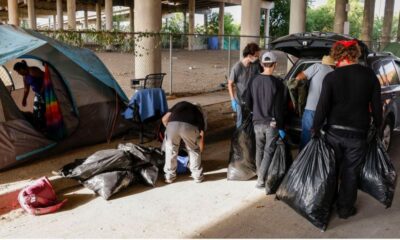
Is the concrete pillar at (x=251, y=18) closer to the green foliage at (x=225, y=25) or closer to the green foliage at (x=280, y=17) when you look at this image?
the green foliage at (x=280, y=17)

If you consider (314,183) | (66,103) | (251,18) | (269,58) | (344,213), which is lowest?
(344,213)

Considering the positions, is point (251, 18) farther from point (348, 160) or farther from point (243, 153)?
point (348, 160)

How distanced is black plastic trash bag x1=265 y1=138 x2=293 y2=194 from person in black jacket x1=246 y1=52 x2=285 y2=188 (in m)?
0.10

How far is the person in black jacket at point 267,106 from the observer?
4.99m

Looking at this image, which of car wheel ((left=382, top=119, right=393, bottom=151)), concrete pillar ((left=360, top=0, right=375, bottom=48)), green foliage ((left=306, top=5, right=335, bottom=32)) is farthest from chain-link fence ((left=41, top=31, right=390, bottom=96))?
green foliage ((left=306, top=5, right=335, bottom=32))

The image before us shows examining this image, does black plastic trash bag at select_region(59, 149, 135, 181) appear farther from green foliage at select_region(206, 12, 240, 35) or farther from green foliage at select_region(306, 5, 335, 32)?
green foliage at select_region(306, 5, 335, 32)

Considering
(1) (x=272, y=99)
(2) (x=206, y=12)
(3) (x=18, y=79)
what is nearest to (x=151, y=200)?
(1) (x=272, y=99)

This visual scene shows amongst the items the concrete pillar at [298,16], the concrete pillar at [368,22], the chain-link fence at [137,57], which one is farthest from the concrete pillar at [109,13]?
the concrete pillar at [298,16]

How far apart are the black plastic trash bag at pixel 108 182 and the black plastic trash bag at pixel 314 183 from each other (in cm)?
209

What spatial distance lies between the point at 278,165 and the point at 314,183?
744mm

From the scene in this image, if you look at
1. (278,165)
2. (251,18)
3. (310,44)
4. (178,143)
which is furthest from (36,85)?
(251,18)

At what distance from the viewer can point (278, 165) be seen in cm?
495

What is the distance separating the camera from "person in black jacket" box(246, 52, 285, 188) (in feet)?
16.4

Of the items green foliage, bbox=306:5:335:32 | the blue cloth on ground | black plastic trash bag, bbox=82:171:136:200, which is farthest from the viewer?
green foliage, bbox=306:5:335:32
